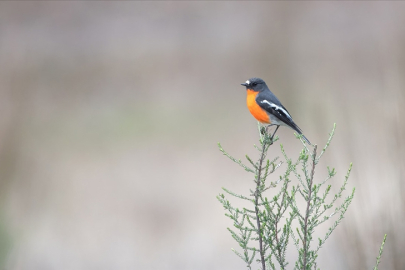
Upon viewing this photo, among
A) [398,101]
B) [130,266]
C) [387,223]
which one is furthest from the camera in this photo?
[130,266]

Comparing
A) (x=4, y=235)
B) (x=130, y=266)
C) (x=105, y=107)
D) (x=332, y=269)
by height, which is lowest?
(x=4, y=235)

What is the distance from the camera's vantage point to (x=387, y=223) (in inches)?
90.0

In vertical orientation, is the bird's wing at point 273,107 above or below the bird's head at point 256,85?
below

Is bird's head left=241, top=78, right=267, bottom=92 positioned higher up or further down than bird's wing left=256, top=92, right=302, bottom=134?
higher up

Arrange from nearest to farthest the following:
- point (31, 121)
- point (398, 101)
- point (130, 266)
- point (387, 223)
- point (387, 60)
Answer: point (387, 223) → point (398, 101) → point (130, 266) → point (387, 60) → point (31, 121)

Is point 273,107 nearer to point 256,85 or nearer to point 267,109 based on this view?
point 267,109

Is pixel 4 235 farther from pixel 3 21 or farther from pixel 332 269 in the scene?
pixel 3 21

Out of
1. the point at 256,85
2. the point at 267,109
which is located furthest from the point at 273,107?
the point at 256,85

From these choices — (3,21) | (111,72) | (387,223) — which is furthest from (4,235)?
(3,21)

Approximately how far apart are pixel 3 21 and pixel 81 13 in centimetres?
108

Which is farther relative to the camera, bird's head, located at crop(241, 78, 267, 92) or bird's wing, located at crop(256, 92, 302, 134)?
bird's head, located at crop(241, 78, 267, 92)

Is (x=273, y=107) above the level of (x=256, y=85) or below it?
below

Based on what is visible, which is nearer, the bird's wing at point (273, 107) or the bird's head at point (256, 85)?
the bird's wing at point (273, 107)

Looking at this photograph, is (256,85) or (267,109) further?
(256,85)
